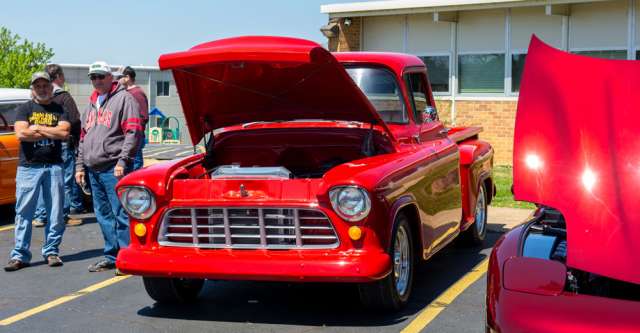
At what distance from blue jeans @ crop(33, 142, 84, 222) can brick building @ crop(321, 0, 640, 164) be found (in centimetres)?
829

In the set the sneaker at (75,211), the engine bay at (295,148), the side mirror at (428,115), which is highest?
the side mirror at (428,115)

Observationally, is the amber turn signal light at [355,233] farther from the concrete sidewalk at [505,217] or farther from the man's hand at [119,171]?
the concrete sidewalk at [505,217]

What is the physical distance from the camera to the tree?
88.0ft

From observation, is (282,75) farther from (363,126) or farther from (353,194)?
(353,194)

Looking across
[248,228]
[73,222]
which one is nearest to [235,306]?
[248,228]

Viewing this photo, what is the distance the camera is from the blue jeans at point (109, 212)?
7.72m

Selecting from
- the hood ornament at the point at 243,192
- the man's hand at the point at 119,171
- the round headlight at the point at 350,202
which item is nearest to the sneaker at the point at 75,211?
the man's hand at the point at 119,171

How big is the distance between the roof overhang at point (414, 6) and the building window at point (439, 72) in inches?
43.1

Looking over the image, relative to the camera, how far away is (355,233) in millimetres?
5727

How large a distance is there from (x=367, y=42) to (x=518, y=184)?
15.6 metres

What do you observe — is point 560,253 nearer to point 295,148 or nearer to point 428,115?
point 295,148

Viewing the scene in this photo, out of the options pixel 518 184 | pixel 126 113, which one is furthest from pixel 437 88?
pixel 518 184

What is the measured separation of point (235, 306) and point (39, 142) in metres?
2.72

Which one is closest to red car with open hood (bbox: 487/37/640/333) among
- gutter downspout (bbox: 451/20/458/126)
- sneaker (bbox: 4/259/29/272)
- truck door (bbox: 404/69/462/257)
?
truck door (bbox: 404/69/462/257)
